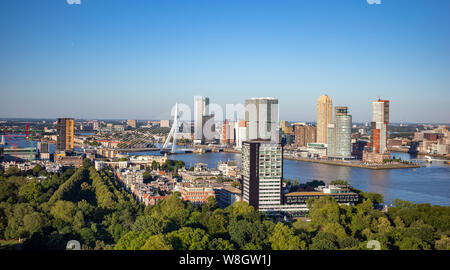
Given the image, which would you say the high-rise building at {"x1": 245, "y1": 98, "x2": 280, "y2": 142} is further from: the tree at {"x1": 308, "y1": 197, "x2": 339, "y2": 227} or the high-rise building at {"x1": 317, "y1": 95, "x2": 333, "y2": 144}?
the tree at {"x1": 308, "y1": 197, "x2": 339, "y2": 227}

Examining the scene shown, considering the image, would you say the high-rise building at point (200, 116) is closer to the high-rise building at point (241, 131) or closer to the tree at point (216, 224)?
the high-rise building at point (241, 131)

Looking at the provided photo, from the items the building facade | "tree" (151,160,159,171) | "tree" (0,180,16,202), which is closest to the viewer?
"tree" (0,180,16,202)

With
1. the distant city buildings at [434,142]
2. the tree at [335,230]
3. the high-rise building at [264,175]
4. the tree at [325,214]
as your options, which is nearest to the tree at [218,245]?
the tree at [335,230]

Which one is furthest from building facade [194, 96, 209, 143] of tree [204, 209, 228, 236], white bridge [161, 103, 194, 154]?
tree [204, 209, 228, 236]

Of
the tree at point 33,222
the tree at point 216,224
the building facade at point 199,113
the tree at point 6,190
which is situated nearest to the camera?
the tree at point 33,222

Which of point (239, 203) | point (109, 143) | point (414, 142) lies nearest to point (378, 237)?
point (239, 203)

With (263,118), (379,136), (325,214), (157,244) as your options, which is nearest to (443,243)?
(325,214)
